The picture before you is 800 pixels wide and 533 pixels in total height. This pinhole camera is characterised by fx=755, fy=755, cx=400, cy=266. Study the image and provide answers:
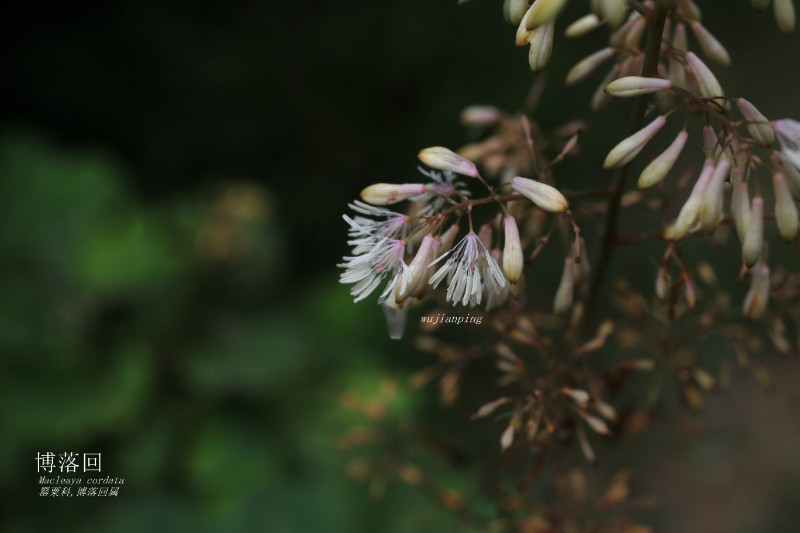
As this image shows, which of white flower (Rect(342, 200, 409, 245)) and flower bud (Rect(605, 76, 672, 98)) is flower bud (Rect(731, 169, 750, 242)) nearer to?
flower bud (Rect(605, 76, 672, 98))

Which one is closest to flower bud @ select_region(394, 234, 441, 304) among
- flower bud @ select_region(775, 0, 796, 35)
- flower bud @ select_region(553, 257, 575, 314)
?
flower bud @ select_region(553, 257, 575, 314)

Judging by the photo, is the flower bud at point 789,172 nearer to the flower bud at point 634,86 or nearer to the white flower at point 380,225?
the flower bud at point 634,86

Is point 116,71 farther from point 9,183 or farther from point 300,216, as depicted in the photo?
point 300,216

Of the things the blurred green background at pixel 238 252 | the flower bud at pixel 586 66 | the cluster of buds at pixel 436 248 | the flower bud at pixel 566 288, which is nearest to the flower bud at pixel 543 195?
the cluster of buds at pixel 436 248

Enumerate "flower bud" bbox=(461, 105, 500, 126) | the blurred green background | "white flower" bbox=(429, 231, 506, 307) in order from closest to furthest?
"white flower" bbox=(429, 231, 506, 307) < "flower bud" bbox=(461, 105, 500, 126) < the blurred green background

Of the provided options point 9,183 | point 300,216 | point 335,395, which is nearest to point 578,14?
point 300,216

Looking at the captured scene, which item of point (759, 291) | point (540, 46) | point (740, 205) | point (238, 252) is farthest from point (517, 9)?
point (238, 252)

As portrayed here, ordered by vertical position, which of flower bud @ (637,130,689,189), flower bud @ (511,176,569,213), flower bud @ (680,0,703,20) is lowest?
flower bud @ (511,176,569,213)
